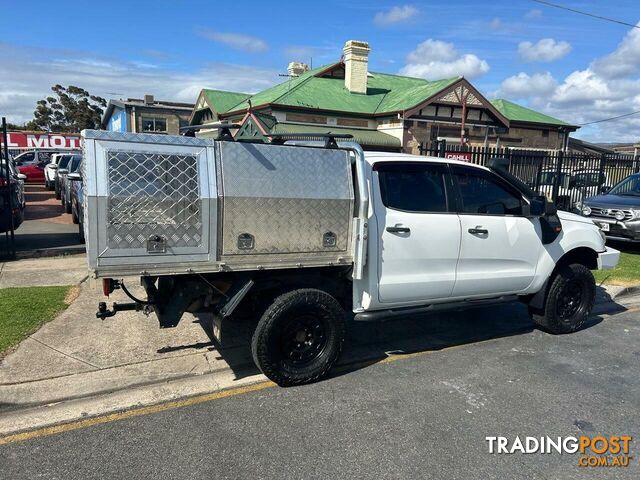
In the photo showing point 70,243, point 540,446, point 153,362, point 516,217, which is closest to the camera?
point 540,446

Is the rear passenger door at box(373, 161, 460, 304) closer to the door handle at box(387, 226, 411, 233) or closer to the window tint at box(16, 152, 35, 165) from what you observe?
the door handle at box(387, 226, 411, 233)

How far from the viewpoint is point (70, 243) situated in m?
10.1

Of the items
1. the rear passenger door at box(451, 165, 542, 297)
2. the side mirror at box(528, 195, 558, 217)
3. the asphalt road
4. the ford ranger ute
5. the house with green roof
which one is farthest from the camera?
the house with green roof

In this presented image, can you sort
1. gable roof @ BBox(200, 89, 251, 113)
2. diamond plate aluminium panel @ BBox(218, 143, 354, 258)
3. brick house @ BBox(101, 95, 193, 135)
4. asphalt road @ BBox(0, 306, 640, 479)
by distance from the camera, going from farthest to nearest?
brick house @ BBox(101, 95, 193, 135), gable roof @ BBox(200, 89, 251, 113), diamond plate aluminium panel @ BBox(218, 143, 354, 258), asphalt road @ BBox(0, 306, 640, 479)

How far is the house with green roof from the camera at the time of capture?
24094 millimetres

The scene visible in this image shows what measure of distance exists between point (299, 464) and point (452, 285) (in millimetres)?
2433

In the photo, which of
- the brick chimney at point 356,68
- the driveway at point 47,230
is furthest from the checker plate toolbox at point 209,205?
the brick chimney at point 356,68

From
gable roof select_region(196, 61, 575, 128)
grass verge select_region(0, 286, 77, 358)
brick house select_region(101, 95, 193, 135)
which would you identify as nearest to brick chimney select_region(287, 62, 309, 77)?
gable roof select_region(196, 61, 575, 128)

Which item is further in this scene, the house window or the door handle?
the house window

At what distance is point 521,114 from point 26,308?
2775 centimetres

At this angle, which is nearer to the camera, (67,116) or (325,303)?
(325,303)

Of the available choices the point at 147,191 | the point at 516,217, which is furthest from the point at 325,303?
the point at 516,217

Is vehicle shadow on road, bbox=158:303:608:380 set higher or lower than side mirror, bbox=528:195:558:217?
lower

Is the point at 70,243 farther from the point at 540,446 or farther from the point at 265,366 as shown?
the point at 540,446
